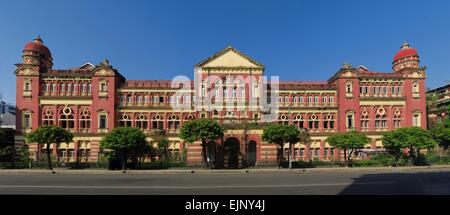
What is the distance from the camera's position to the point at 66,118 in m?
45.3

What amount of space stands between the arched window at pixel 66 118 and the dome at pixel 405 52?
50.8 m

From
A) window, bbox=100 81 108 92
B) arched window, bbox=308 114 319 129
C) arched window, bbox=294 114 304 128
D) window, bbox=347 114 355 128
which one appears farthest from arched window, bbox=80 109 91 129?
window, bbox=347 114 355 128

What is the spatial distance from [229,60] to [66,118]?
24.7 meters

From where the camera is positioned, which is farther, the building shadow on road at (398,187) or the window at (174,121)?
the window at (174,121)

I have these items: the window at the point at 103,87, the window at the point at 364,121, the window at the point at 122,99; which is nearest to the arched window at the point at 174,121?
the window at the point at 122,99

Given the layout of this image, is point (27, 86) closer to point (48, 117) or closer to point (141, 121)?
point (48, 117)

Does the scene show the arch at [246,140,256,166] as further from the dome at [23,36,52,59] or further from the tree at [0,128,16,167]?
the dome at [23,36,52,59]

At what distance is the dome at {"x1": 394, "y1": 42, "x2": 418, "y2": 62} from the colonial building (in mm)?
185

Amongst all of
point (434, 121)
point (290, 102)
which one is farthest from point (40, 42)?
point (434, 121)

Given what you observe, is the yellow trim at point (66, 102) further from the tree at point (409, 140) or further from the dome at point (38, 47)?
the tree at point (409, 140)

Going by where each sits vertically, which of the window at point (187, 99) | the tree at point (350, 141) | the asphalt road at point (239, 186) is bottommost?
the asphalt road at point (239, 186)

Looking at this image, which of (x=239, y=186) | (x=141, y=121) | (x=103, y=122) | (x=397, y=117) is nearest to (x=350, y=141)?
(x=397, y=117)

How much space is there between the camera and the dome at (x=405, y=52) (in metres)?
49.5

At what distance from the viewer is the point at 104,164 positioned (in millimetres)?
39250
